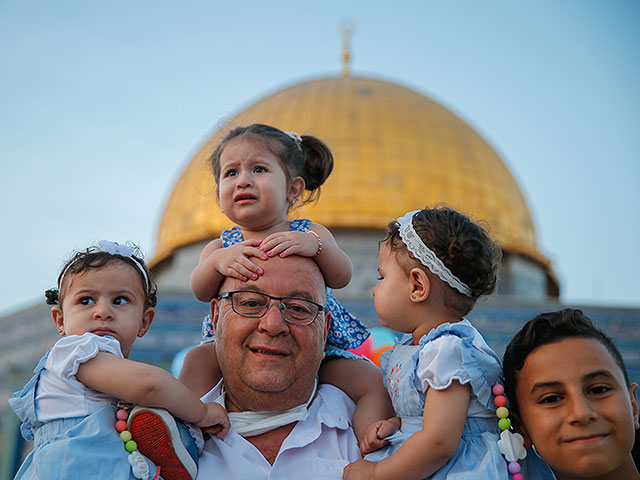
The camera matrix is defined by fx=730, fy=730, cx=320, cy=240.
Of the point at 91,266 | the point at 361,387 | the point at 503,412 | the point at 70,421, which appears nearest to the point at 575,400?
the point at 503,412

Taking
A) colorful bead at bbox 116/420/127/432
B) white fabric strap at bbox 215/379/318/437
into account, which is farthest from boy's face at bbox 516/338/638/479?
colorful bead at bbox 116/420/127/432

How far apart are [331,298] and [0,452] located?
446 inches

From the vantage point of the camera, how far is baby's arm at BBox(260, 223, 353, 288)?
2270 millimetres

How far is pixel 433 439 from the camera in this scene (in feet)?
6.22

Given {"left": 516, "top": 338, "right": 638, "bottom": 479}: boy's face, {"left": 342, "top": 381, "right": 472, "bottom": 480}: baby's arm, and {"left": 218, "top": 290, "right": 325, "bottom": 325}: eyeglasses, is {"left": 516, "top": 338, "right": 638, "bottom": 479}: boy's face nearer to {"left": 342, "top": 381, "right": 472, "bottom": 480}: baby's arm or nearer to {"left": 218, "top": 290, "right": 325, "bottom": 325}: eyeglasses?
{"left": 342, "top": 381, "right": 472, "bottom": 480}: baby's arm

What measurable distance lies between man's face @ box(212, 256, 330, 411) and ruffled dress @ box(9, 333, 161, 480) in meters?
0.36

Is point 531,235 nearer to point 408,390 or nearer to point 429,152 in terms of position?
point 429,152

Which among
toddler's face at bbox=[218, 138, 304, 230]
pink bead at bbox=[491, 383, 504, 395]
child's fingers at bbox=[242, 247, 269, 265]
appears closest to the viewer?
pink bead at bbox=[491, 383, 504, 395]

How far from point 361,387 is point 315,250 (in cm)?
48

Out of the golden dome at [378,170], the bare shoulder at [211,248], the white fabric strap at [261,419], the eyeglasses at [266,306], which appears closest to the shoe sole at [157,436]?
the white fabric strap at [261,419]

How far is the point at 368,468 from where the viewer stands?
6.66 feet

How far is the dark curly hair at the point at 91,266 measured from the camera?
219 centimetres

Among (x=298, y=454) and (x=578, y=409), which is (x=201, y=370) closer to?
(x=298, y=454)

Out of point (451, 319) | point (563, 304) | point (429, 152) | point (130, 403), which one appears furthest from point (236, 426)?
point (429, 152)
